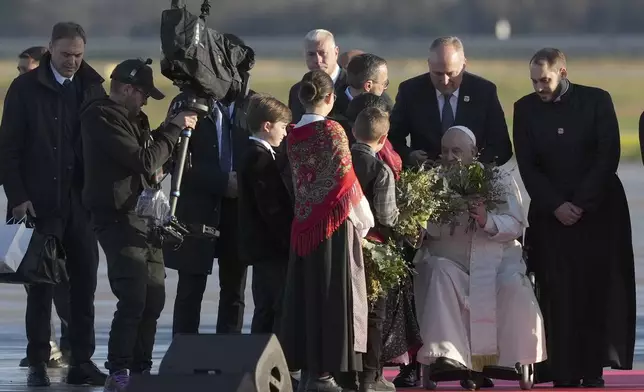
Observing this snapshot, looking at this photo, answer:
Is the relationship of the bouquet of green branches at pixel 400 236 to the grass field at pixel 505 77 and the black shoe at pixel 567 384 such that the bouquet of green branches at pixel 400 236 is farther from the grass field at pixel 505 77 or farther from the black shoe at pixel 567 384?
the grass field at pixel 505 77

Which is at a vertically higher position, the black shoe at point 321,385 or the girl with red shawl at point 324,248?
the girl with red shawl at point 324,248

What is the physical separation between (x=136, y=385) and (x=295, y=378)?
7.62 ft

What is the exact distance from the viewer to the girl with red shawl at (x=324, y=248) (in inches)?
333

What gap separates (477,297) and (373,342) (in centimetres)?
80

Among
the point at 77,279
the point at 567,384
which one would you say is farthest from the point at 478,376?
Answer: the point at 77,279

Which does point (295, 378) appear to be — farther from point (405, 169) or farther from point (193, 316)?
point (405, 169)

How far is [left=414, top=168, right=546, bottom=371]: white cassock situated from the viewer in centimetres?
918

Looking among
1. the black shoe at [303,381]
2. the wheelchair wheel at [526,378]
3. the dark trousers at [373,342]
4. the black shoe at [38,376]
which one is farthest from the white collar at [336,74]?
the black shoe at [38,376]

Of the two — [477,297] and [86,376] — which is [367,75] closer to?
[477,297]

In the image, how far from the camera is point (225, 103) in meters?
9.54

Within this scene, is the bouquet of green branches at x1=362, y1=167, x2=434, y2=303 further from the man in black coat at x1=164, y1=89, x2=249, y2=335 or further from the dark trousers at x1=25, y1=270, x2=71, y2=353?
the dark trousers at x1=25, y1=270, x2=71, y2=353

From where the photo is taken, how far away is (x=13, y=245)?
9.55 metres

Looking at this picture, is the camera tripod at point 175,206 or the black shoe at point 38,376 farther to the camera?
the black shoe at point 38,376

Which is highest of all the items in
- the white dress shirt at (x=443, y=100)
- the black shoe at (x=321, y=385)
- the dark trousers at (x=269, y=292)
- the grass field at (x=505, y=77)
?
the grass field at (x=505, y=77)
